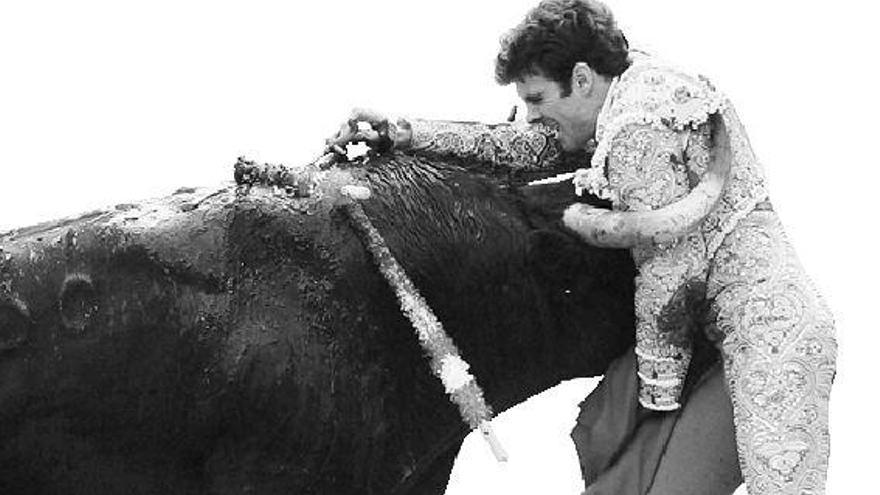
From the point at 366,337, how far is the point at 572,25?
18.5 inches

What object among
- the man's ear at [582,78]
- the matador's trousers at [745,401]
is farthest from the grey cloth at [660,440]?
the man's ear at [582,78]

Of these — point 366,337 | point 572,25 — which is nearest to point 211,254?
point 366,337

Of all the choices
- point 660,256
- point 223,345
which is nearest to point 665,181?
point 660,256

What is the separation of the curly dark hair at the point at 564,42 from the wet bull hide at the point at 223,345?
234mm

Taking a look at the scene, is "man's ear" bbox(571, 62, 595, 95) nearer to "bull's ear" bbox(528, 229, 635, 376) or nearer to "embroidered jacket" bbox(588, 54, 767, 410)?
"embroidered jacket" bbox(588, 54, 767, 410)

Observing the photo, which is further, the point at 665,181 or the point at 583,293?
the point at 583,293

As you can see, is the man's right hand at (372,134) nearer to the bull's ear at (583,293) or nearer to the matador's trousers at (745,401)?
the bull's ear at (583,293)

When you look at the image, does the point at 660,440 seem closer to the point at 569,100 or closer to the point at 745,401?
the point at 745,401

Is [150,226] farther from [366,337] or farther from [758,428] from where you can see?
[758,428]

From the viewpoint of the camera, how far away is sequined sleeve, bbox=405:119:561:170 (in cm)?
221

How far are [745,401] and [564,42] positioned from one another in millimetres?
503

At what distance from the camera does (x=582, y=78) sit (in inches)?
83.4

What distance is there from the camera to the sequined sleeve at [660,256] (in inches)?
80.1

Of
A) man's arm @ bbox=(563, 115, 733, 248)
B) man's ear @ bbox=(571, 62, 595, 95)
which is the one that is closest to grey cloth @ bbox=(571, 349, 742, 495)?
man's arm @ bbox=(563, 115, 733, 248)
